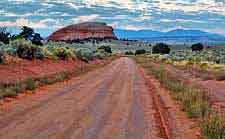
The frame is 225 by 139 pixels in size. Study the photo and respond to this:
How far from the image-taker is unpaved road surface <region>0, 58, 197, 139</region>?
15453 millimetres

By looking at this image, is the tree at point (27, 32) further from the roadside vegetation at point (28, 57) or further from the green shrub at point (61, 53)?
the green shrub at point (61, 53)

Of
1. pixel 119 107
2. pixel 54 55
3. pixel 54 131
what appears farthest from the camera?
pixel 54 55

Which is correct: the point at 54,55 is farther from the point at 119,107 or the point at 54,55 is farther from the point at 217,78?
the point at 119,107

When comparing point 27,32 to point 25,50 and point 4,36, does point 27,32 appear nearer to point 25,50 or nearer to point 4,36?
point 4,36

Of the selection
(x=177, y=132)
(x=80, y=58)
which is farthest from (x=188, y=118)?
(x=80, y=58)

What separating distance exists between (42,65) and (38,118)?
3610 centimetres

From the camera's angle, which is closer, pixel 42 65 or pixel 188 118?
pixel 188 118

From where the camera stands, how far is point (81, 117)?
1908 centimetres

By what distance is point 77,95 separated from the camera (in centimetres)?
2803

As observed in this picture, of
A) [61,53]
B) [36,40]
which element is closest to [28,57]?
[61,53]

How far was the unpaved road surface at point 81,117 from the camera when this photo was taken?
→ 15453 millimetres

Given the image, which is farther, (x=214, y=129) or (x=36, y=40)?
(x=36, y=40)

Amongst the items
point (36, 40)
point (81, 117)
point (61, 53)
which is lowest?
point (61, 53)

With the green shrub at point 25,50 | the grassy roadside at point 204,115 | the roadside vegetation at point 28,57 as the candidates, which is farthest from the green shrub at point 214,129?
the green shrub at point 25,50
